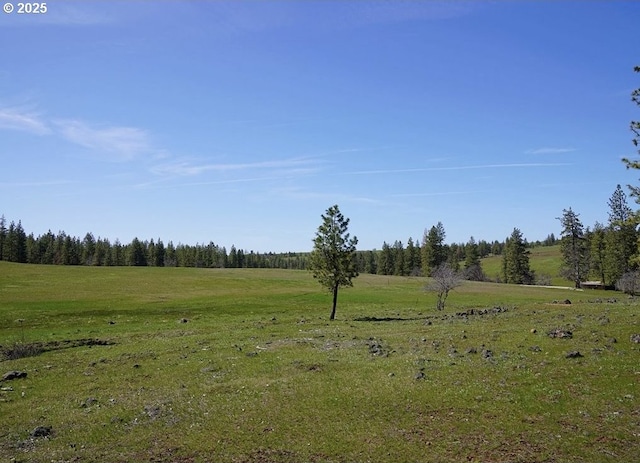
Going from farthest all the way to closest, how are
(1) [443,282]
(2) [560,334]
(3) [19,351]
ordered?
1. (1) [443,282]
2. (3) [19,351]
3. (2) [560,334]

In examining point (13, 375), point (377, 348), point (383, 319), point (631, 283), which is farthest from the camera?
point (631, 283)

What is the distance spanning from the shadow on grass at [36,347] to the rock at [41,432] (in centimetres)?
2070

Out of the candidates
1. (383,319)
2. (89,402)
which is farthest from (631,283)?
(89,402)

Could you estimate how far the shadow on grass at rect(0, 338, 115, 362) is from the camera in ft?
121

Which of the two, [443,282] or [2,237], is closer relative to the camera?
[443,282]

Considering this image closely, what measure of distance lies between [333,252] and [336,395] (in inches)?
1320

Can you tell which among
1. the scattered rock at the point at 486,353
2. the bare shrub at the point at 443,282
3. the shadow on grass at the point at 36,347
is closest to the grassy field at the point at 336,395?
the scattered rock at the point at 486,353

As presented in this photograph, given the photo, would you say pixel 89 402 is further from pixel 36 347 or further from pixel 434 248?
pixel 434 248

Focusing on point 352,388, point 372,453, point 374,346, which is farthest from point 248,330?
point 372,453

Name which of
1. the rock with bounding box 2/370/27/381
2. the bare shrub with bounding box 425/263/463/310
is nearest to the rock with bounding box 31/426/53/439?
the rock with bounding box 2/370/27/381

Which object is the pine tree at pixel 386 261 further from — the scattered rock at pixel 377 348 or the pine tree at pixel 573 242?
the scattered rock at pixel 377 348

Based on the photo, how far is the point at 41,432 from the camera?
19234 mm

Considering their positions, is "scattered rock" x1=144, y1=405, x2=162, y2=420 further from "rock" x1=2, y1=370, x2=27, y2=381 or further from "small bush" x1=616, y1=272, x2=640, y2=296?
"small bush" x1=616, y1=272, x2=640, y2=296

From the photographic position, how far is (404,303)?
7900cm
